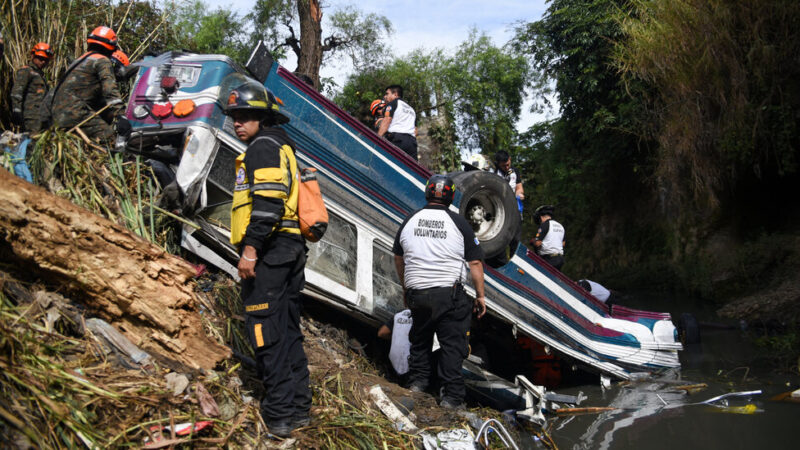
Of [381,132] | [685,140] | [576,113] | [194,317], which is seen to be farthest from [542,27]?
[194,317]

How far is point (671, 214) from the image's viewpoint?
43.8 feet

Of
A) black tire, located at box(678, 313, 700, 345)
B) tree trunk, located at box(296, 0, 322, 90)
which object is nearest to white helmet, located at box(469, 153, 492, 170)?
black tire, located at box(678, 313, 700, 345)

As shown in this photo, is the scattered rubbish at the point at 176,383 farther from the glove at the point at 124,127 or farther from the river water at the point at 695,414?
the river water at the point at 695,414

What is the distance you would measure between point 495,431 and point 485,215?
2094 millimetres

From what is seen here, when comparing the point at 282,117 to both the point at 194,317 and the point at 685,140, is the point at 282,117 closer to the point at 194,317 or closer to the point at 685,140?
the point at 194,317

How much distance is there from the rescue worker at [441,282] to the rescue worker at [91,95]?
2.38m

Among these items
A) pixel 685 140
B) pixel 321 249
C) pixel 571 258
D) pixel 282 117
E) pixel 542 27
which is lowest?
pixel 571 258

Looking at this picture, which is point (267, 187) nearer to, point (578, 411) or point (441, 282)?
point (441, 282)

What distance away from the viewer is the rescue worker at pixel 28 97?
4477mm

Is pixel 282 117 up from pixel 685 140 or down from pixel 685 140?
down

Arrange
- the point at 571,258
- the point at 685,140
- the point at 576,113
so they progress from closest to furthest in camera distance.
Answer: the point at 685,140 < the point at 576,113 < the point at 571,258

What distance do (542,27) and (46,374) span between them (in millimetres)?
16923

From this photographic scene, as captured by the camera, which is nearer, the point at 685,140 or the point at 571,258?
the point at 685,140

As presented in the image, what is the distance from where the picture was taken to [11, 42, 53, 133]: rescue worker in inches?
176
